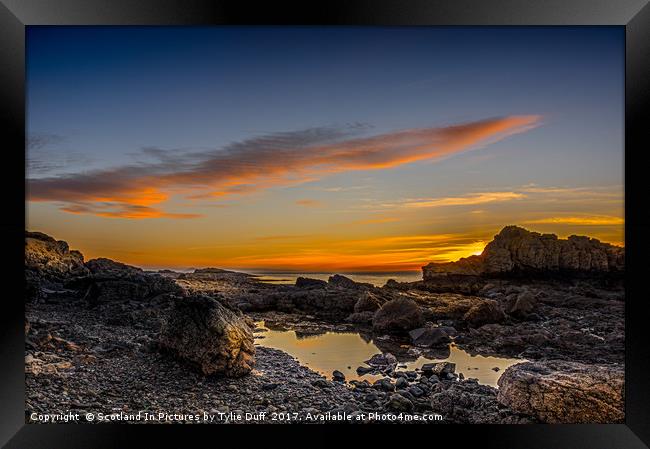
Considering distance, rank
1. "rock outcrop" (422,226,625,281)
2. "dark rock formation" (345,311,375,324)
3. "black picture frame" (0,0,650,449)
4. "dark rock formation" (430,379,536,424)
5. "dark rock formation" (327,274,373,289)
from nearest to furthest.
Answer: "black picture frame" (0,0,650,449) → "dark rock formation" (430,379,536,424) → "rock outcrop" (422,226,625,281) → "dark rock formation" (327,274,373,289) → "dark rock formation" (345,311,375,324)

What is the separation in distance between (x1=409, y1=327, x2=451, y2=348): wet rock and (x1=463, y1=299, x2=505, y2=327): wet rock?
21 cm

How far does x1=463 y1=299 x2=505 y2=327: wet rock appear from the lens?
2.84m

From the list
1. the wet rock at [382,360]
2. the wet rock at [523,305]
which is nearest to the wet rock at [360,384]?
the wet rock at [382,360]

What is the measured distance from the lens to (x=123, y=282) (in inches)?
110

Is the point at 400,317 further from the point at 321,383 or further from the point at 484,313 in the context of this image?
the point at 321,383

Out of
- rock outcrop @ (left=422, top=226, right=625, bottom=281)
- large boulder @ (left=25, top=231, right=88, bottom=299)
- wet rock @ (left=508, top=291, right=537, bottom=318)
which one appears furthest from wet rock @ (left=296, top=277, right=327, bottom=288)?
large boulder @ (left=25, top=231, right=88, bottom=299)

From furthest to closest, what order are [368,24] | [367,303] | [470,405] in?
[367,303] < [470,405] < [368,24]

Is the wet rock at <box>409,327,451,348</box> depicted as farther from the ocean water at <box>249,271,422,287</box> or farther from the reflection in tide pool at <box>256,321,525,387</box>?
the ocean water at <box>249,271,422,287</box>

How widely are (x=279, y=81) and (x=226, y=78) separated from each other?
38 cm

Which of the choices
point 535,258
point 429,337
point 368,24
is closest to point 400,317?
point 429,337

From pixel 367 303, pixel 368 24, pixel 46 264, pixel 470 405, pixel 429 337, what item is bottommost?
pixel 470 405

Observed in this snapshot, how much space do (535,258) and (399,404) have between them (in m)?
1.41

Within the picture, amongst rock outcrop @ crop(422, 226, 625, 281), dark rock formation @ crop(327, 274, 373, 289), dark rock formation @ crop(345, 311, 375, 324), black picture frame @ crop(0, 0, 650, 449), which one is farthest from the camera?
dark rock formation @ crop(345, 311, 375, 324)

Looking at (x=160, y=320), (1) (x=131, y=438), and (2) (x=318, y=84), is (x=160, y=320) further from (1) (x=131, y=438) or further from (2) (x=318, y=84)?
(2) (x=318, y=84)
